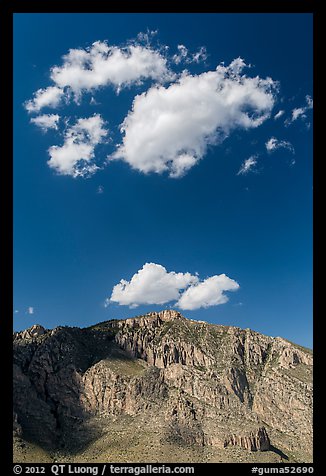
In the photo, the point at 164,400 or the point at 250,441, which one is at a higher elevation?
the point at 164,400

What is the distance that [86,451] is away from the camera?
137625 mm

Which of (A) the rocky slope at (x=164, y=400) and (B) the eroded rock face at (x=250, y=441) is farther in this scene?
(A) the rocky slope at (x=164, y=400)

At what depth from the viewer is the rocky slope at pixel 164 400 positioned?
13750cm

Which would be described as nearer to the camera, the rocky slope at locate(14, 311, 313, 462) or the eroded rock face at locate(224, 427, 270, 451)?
the eroded rock face at locate(224, 427, 270, 451)

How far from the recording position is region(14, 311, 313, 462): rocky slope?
13750 centimetres

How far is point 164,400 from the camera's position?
164875 mm

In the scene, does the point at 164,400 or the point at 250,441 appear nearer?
the point at 250,441
